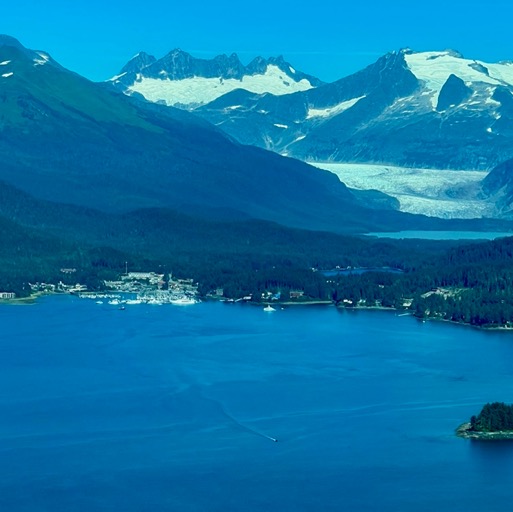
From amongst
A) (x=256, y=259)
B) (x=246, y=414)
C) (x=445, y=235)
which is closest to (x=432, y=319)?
(x=256, y=259)

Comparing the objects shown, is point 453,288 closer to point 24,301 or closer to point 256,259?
point 256,259

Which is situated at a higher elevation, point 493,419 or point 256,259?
point 256,259

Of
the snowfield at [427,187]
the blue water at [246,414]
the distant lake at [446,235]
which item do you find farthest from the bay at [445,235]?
the blue water at [246,414]

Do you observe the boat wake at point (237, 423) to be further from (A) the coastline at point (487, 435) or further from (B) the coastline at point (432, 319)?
(B) the coastline at point (432, 319)

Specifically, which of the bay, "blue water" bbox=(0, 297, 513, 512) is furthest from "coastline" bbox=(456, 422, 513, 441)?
the bay

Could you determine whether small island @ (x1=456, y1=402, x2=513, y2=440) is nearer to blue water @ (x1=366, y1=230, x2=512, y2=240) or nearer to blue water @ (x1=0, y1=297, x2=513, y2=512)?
blue water @ (x1=0, y1=297, x2=513, y2=512)
